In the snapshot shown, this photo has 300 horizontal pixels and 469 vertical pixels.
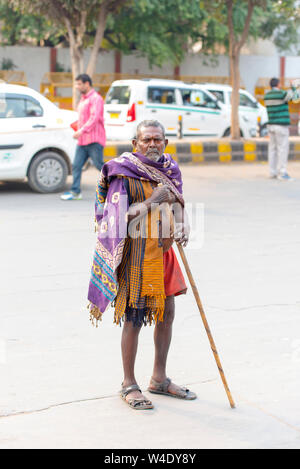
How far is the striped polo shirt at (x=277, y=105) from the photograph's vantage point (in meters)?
12.8

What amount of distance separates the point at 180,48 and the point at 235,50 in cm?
1140

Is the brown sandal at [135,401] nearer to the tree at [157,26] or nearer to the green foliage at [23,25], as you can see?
the tree at [157,26]

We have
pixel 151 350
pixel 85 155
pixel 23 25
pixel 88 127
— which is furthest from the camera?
pixel 23 25

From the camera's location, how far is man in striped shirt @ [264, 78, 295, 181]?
42.2ft

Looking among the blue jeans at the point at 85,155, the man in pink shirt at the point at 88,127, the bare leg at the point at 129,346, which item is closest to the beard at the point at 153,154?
the bare leg at the point at 129,346

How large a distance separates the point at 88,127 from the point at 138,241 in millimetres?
6320

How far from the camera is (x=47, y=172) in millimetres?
11125

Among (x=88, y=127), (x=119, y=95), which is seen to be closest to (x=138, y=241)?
(x=88, y=127)

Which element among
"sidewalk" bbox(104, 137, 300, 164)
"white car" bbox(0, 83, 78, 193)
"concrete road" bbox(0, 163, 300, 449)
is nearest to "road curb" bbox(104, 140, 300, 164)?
"sidewalk" bbox(104, 137, 300, 164)

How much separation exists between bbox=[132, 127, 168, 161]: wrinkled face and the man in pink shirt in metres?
6.15

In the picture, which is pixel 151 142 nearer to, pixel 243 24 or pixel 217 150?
pixel 217 150

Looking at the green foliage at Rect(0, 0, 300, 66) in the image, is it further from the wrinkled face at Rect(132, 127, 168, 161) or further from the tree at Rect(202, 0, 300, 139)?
the wrinkled face at Rect(132, 127, 168, 161)
